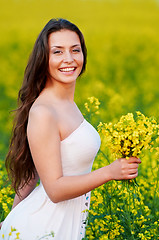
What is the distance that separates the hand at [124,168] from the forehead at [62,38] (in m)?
0.67

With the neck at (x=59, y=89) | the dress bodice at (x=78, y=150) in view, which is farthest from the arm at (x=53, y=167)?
the neck at (x=59, y=89)

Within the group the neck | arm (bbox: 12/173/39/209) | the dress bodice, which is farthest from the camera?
arm (bbox: 12/173/39/209)

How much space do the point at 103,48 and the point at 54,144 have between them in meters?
9.38

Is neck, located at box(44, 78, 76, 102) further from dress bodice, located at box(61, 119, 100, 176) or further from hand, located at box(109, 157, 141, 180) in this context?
hand, located at box(109, 157, 141, 180)

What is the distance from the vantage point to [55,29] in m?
2.32

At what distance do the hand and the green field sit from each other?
2.97m

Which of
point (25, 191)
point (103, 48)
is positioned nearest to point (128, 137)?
point (25, 191)

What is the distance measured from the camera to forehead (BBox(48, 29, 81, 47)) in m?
2.29

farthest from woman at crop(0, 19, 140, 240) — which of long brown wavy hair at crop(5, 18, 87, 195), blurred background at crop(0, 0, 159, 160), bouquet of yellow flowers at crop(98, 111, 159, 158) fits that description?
blurred background at crop(0, 0, 159, 160)

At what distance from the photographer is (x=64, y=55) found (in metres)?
2.29

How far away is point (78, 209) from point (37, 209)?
22 centimetres

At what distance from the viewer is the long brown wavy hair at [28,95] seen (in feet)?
7.61

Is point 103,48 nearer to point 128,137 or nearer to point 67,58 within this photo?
point 67,58

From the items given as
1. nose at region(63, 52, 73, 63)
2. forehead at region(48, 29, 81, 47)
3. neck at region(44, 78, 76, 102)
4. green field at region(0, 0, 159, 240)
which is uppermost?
forehead at region(48, 29, 81, 47)
